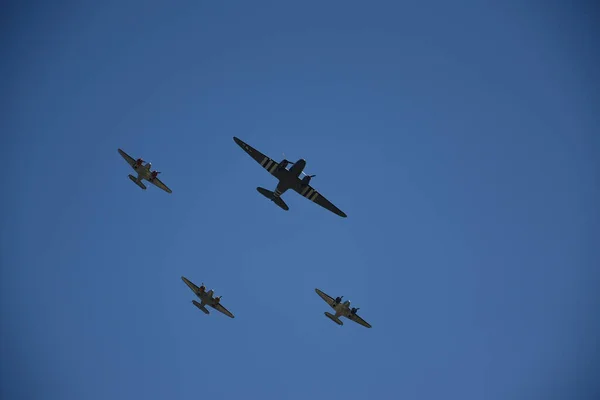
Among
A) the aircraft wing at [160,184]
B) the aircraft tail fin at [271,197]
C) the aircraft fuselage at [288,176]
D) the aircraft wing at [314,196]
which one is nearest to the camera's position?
the aircraft fuselage at [288,176]

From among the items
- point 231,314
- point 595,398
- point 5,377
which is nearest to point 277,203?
point 231,314

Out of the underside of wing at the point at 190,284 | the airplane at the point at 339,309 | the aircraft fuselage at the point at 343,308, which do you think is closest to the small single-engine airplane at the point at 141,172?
the underside of wing at the point at 190,284

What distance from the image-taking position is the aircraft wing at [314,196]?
39906mm

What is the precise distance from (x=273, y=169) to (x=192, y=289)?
17.0 metres

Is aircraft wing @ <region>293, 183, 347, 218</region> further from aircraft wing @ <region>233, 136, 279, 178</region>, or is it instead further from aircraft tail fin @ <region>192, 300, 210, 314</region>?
aircraft tail fin @ <region>192, 300, 210, 314</region>

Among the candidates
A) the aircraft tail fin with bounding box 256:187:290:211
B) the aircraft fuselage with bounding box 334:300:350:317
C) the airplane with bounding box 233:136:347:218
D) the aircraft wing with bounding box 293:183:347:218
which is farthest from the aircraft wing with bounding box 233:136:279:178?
the aircraft fuselage with bounding box 334:300:350:317

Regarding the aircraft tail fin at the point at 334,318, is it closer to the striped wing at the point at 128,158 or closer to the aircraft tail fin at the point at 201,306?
the aircraft tail fin at the point at 201,306

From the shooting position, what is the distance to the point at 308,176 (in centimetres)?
3806

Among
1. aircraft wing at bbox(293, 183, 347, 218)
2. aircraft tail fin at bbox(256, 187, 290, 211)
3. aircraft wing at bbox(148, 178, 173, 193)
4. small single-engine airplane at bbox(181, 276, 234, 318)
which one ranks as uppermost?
aircraft wing at bbox(293, 183, 347, 218)

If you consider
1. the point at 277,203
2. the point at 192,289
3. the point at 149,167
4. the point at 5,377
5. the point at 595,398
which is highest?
the point at 595,398

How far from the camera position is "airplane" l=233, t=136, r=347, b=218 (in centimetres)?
3809

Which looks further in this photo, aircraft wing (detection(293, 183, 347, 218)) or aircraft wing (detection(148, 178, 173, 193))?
aircraft wing (detection(148, 178, 173, 193))

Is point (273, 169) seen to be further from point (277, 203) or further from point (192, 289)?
point (192, 289)

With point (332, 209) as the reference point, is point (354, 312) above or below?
below
